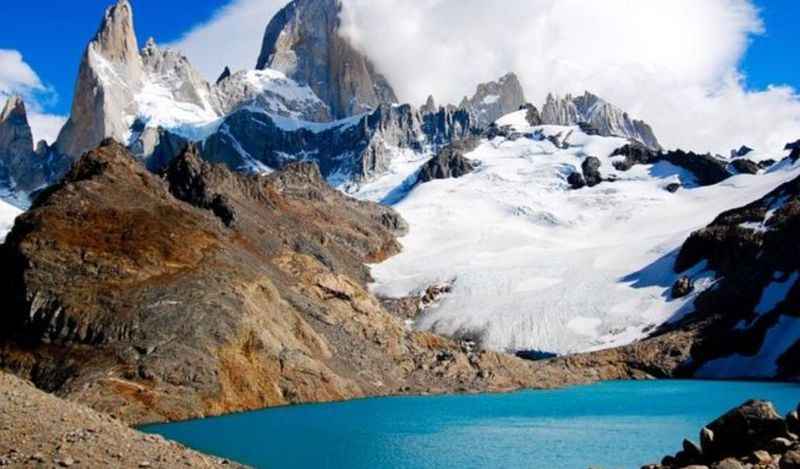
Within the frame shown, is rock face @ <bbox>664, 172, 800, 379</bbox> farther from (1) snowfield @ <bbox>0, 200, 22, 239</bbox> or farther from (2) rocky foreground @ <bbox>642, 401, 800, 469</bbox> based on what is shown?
(1) snowfield @ <bbox>0, 200, 22, 239</bbox>

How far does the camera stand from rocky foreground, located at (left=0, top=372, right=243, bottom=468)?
26047mm

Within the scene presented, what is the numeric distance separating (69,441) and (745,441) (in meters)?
20.2

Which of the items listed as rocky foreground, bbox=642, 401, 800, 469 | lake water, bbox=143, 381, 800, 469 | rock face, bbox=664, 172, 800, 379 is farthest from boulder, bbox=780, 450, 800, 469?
rock face, bbox=664, 172, 800, 379

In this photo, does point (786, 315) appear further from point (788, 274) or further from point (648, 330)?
point (648, 330)

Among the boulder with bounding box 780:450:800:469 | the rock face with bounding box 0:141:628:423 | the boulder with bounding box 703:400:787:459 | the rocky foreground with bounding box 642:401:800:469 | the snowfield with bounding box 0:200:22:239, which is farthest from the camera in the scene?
the snowfield with bounding box 0:200:22:239

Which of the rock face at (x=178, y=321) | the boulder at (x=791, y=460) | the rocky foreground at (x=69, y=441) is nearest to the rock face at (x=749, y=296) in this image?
the rock face at (x=178, y=321)

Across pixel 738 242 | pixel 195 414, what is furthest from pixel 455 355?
pixel 738 242

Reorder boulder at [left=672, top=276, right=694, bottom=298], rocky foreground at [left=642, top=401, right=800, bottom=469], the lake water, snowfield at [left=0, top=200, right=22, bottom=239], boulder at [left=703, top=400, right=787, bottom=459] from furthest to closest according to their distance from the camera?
snowfield at [left=0, top=200, right=22, bottom=239] < boulder at [left=672, top=276, right=694, bottom=298] < the lake water < boulder at [left=703, top=400, right=787, bottom=459] < rocky foreground at [left=642, top=401, right=800, bottom=469]

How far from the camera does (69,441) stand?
27.6 meters

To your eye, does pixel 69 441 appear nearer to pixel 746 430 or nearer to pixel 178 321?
pixel 746 430

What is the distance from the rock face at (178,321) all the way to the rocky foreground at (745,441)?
4317 centimetres

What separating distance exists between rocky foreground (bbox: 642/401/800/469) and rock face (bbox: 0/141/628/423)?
142ft

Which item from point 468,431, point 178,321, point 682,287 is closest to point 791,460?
point 468,431

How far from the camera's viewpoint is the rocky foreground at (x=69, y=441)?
26.0 metres
